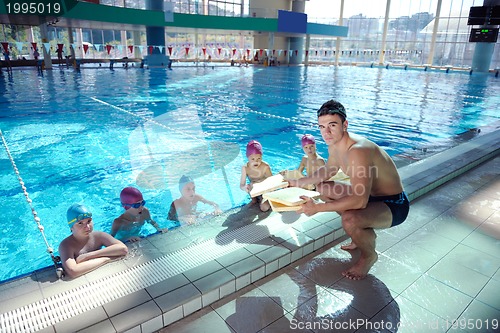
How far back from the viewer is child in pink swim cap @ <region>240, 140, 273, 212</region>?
346 cm

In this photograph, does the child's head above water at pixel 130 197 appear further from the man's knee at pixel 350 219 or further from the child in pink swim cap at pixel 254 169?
the man's knee at pixel 350 219

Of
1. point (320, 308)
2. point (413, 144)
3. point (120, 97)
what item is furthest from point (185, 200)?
point (120, 97)

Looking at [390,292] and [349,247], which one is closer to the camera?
[390,292]

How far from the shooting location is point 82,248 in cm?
262

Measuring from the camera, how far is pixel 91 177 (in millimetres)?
5594

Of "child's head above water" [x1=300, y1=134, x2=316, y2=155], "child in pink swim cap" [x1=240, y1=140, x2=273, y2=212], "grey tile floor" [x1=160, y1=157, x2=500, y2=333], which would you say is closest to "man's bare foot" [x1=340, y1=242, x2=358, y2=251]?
"grey tile floor" [x1=160, y1=157, x2=500, y2=333]

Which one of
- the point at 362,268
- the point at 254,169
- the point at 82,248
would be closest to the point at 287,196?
the point at 362,268

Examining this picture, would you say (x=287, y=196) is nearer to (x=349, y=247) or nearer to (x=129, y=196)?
(x=349, y=247)

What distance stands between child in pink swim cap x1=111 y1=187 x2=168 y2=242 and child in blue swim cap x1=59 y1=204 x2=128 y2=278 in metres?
0.60

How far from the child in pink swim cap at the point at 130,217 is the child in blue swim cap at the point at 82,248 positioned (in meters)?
0.60

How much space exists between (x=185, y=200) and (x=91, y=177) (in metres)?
2.44

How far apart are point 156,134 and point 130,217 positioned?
465 cm

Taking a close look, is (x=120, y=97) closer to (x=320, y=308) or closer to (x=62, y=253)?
(x=62, y=253)

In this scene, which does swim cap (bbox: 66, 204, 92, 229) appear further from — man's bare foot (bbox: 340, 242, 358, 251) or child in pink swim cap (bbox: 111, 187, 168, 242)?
man's bare foot (bbox: 340, 242, 358, 251)
